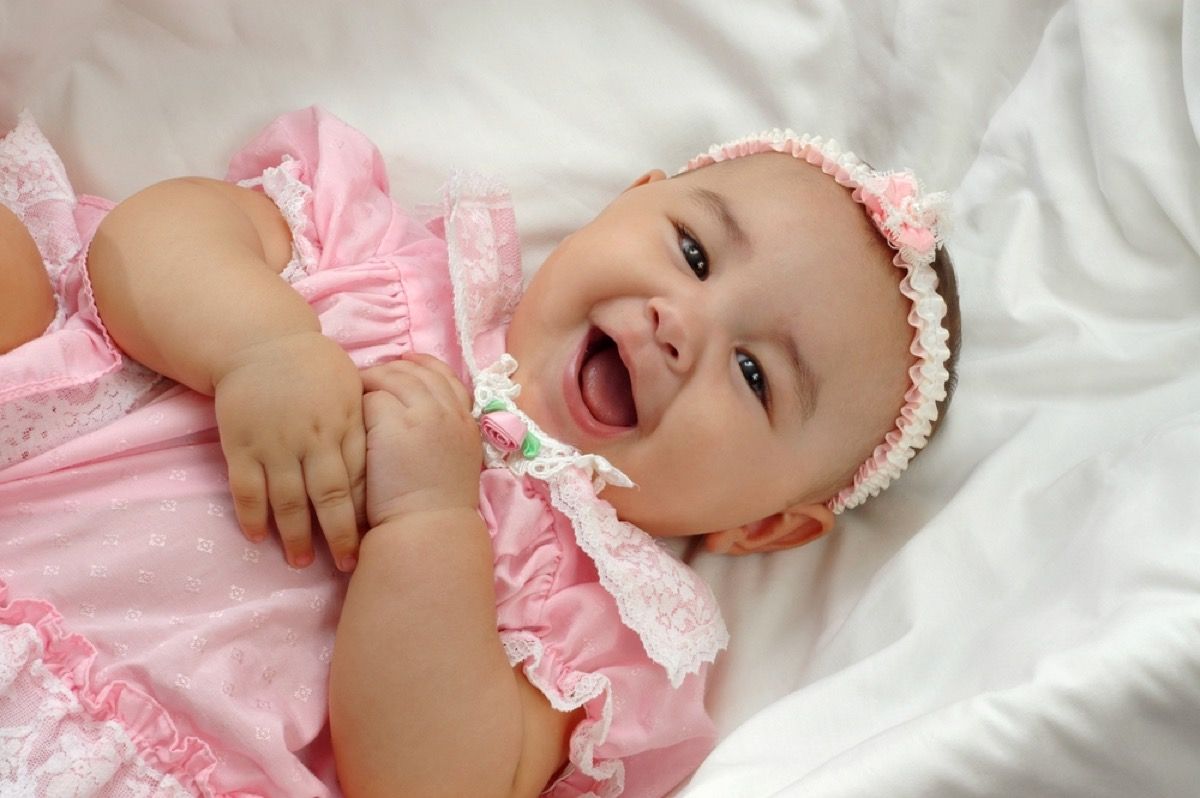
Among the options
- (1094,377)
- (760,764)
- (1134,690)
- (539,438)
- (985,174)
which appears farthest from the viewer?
(985,174)

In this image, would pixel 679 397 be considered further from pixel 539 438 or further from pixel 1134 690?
pixel 1134 690

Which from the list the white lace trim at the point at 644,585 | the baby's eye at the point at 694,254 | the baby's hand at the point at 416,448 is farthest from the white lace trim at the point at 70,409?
the baby's eye at the point at 694,254

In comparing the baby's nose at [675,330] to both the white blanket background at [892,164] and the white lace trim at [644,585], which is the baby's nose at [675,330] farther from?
the white blanket background at [892,164]

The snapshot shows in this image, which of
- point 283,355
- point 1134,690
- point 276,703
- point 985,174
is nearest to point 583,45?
point 985,174

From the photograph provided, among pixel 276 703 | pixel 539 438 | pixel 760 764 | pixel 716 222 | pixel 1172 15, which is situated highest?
pixel 1172 15

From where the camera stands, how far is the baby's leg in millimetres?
1150

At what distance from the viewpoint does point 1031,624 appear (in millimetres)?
1114

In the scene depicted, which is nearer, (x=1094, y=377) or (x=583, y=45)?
(x=1094, y=377)

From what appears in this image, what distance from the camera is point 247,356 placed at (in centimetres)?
113

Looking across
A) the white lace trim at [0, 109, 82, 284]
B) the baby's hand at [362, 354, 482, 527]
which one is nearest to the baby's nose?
the baby's hand at [362, 354, 482, 527]

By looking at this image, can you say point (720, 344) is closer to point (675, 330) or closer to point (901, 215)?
point (675, 330)

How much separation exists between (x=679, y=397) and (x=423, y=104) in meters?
0.65

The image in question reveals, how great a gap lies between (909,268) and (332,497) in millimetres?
670

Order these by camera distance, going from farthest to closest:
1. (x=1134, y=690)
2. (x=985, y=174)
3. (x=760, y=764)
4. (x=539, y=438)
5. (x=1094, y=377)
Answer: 1. (x=985, y=174)
2. (x=1094, y=377)
3. (x=539, y=438)
4. (x=760, y=764)
5. (x=1134, y=690)
